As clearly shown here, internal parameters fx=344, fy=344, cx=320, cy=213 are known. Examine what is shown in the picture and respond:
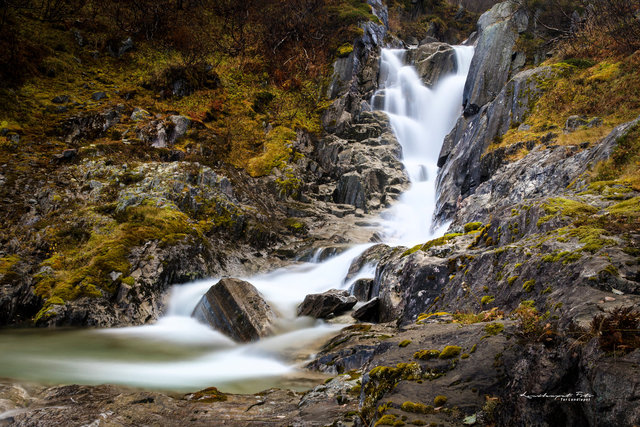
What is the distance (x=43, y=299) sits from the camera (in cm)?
1170

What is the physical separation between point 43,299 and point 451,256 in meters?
13.2

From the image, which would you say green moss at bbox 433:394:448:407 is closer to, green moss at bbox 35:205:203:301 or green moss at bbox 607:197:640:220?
green moss at bbox 607:197:640:220

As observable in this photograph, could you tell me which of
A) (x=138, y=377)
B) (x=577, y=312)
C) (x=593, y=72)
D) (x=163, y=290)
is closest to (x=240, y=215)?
(x=163, y=290)

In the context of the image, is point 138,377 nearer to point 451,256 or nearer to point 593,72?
point 451,256

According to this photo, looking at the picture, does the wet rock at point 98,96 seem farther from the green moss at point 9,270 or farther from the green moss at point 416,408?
the green moss at point 416,408

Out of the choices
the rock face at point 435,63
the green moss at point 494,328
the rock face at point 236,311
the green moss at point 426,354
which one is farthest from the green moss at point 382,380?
the rock face at point 435,63

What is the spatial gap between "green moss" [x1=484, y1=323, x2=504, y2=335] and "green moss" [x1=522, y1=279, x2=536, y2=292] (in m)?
1.53

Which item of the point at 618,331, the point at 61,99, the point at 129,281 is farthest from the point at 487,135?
the point at 61,99

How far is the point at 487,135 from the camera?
1698 cm

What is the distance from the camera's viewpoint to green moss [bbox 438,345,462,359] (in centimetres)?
420

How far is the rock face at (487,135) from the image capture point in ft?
53.0

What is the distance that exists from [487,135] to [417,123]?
12.9 m

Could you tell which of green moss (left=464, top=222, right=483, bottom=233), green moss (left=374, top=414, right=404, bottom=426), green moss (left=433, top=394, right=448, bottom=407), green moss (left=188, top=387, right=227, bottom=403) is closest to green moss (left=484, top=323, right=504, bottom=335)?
green moss (left=433, top=394, right=448, bottom=407)

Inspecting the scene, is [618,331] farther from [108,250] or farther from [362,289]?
[108,250]
